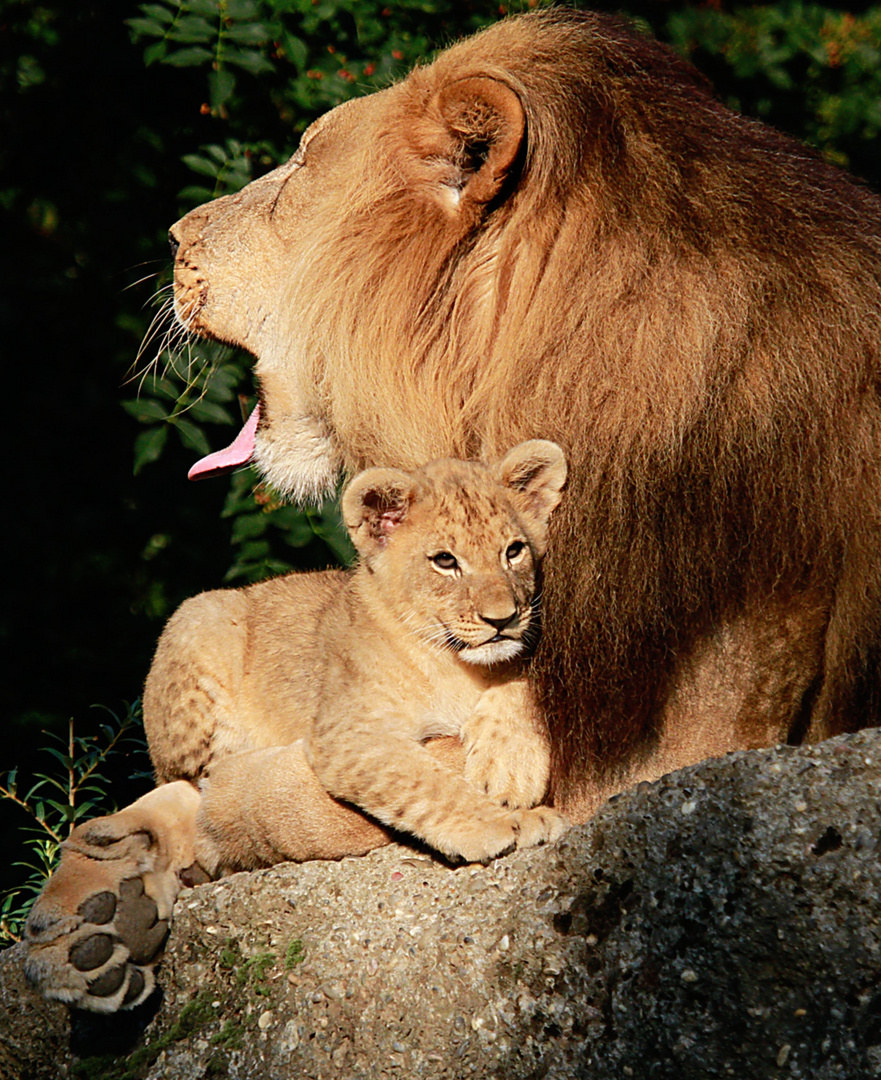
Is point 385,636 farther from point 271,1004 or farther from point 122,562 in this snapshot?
point 122,562

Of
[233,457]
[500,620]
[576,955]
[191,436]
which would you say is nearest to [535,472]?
[500,620]

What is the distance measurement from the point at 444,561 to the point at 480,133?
814mm

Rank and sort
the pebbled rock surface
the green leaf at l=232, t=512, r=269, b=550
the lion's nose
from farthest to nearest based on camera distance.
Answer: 1. the green leaf at l=232, t=512, r=269, b=550
2. the lion's nose
3. the pebbled rock surface

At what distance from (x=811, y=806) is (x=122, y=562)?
11.0 feet

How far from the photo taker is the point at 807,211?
97.5 inches

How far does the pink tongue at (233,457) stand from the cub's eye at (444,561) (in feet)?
2.70

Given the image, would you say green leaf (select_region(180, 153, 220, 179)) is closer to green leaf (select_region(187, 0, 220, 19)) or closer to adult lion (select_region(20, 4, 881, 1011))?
green leaf (select_region(187, 0, 220, 19))

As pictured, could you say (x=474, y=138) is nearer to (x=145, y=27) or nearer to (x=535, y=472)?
(x=535, y=472)

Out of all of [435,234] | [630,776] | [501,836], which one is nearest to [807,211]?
[435,234]

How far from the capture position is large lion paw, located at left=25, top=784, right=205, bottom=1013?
7.93 feet

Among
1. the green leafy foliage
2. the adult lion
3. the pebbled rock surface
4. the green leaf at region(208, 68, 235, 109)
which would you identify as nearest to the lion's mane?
the adult lion

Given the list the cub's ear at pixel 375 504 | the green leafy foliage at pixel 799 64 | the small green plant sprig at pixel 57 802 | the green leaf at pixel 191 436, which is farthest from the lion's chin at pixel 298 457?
the green leafy foliage at pixel 799 64

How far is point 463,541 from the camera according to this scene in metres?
2.35

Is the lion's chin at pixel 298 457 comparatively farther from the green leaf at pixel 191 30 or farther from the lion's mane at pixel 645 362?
the green leaf at pixel 191 30
